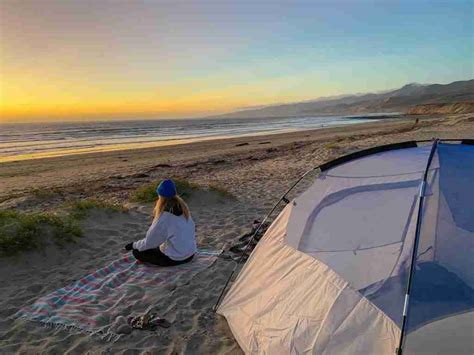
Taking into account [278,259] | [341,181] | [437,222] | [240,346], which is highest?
[341,181]

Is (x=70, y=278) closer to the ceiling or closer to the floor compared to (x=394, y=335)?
closer to the floor

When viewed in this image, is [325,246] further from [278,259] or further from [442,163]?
[442,163]

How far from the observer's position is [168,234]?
5773mm

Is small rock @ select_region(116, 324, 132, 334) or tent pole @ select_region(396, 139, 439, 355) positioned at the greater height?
tent pole @ select_region(396, 139, 439, 355)

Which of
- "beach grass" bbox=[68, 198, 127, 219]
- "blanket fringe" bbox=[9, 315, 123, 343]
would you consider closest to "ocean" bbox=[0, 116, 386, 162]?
"beach grass" bbox=[68, 198, 127, 219]

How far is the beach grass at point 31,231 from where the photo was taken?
6219mm

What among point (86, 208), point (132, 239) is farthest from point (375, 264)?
point (86, 208)

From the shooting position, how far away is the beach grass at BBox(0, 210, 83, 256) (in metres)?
6.22

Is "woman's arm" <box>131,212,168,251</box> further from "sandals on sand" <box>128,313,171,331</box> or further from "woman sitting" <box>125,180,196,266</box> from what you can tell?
"sandals on sand" <box>128,313,171,331</box>

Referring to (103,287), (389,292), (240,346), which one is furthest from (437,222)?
(103,287)

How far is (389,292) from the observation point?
3.25 m

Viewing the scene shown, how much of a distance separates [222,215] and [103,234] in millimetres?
2544

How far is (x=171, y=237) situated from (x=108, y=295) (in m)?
1.17

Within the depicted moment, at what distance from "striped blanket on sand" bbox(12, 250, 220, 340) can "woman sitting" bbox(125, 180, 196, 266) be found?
147 millimetres
